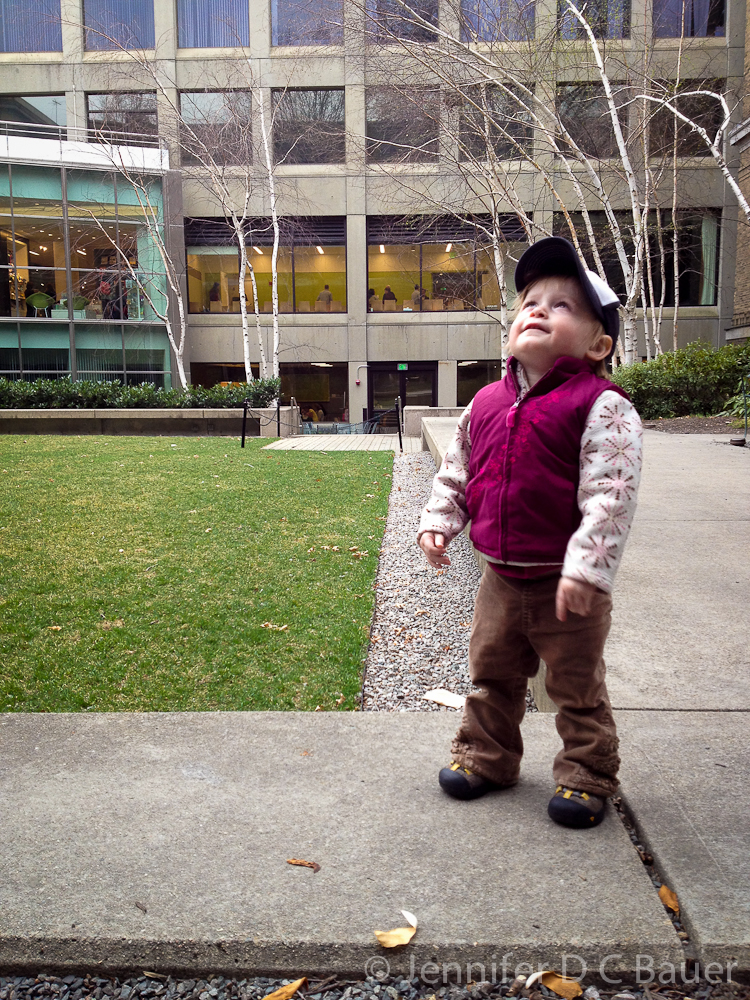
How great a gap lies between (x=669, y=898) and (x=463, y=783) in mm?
660

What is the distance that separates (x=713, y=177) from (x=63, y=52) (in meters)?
24.3

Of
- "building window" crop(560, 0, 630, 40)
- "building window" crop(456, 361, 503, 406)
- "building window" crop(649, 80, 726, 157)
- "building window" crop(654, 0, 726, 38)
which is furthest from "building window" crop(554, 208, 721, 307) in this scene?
"building window" crop(560, 0, 630, 40)

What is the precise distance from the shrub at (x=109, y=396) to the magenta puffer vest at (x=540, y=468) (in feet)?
62.7

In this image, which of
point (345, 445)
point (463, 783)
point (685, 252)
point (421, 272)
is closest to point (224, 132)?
point (421, 272)

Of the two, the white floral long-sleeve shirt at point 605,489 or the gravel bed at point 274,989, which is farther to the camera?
the white floral long-sleeve shirt at point 605,489

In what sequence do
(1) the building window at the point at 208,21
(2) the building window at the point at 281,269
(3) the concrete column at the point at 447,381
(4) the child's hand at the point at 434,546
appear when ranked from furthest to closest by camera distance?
1. (3) the concrete column at the point at 447,381
2. (2) the building window at the point at 281,269
3. (1) the building window at the point at 208,21
4. (4) the child's hand at the point at 434,546

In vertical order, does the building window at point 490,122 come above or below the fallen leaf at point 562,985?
above

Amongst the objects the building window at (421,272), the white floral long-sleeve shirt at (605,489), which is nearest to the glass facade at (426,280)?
the building window at (421,272)

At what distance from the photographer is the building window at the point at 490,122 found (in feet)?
50.0

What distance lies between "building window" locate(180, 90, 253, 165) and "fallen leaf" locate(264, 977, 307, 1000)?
24019mm

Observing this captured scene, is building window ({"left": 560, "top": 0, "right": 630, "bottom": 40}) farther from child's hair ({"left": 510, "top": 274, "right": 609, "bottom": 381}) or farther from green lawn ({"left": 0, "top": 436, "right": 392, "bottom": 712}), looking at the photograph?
child's hair ({"left": 510, "top": 274, "right": 609, "bottom": 381})

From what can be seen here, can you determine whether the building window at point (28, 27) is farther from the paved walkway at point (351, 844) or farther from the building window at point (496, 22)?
the paved walkway at point (351, 844)

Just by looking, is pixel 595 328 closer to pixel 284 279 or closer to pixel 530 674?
pixel 530 674

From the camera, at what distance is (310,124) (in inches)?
1093
